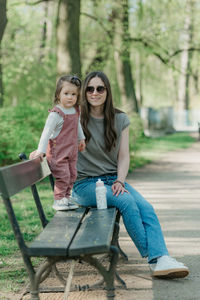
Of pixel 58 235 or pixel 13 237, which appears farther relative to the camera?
pixel 13 237

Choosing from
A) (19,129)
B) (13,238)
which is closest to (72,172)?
(13,238)

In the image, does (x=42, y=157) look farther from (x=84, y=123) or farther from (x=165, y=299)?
(x=165, y=299)

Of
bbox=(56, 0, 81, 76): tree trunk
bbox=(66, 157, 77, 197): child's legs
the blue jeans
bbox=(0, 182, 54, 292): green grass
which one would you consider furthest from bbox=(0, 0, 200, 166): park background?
the blue jeans

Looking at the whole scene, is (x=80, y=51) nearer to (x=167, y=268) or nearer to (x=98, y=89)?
(x=98, y=89)

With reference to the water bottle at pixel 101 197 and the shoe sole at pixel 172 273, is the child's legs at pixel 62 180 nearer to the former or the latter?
the water bottle at pixel 101 197

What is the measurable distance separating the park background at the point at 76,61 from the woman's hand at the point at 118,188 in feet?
3.48

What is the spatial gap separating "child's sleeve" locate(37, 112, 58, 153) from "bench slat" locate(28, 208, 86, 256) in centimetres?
55

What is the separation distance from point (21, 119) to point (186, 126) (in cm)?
2775

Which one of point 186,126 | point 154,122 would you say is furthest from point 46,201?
point 186,126

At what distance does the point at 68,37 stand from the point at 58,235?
9.33 meters

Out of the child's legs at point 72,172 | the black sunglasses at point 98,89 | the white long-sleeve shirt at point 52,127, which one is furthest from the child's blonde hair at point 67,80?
the child's legs at point 72,172

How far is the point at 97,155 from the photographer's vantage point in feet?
15.2

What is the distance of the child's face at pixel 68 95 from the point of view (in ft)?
13.9

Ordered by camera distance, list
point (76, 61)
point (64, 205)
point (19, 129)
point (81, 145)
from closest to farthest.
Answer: point (64, 205)
point (81, 145)
point (19, 129)
point (76, 61)
